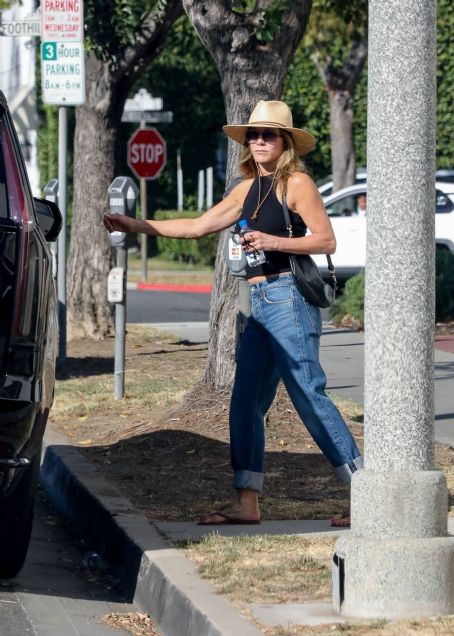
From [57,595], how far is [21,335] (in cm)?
126

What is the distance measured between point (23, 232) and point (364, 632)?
184cm

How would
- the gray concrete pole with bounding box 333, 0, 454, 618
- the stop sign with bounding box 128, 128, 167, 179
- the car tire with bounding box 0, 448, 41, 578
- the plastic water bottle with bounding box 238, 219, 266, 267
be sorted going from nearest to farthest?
1. the gray concrete pole with bounding box 333, 0, 454, 618
2. the car tire with bounding box 0, 448, 41, 578
3. the plastic water bottle with bounding box 238, 219, 266, 267
4. the stop sign with bounding box 128, 128, 167, 179

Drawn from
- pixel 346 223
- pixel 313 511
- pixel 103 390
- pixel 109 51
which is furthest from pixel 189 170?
pixel 313 511

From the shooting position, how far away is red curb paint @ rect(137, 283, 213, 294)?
83.7 feet

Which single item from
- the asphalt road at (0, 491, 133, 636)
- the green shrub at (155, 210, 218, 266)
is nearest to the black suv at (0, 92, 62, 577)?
the asphalt road at (0, 491, 133, 636)

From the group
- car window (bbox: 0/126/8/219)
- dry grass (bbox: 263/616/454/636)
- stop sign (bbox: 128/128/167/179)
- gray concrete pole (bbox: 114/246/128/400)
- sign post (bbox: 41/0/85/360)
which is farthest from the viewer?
stop sign (bbox: 128/128/167/179)

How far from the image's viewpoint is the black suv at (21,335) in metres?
5.31

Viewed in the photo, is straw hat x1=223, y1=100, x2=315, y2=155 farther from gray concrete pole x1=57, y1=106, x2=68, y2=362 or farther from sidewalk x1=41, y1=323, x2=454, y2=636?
gray concrete pole x1=57, y1=106, x2=68, y2=362

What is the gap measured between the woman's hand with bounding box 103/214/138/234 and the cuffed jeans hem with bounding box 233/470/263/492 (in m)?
1.19

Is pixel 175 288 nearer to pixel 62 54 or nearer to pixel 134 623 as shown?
pixel 62 54

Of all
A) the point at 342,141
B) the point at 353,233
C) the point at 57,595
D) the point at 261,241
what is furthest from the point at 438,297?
the point at 342,141

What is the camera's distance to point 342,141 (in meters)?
29.3

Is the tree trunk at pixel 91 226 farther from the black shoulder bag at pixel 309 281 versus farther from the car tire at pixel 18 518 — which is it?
the car tire at pixel 18 518

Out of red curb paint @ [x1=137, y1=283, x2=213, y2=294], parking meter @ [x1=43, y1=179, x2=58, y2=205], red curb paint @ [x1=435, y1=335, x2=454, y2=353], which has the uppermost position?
parking meter @ [x1=43, y1=179, x2=58, y2=205]
